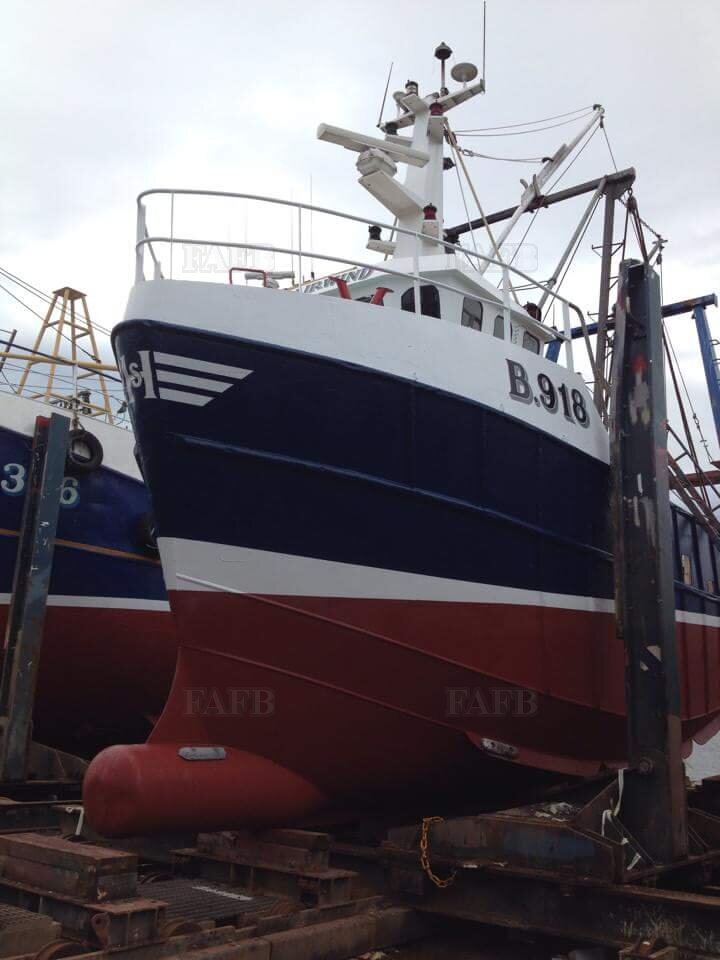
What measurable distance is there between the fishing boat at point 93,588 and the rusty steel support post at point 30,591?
0.82ft

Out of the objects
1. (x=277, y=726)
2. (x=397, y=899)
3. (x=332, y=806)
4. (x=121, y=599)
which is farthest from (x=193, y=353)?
(x=121, y=599)

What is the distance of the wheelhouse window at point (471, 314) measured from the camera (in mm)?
7289

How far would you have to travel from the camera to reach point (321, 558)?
498 centimetres

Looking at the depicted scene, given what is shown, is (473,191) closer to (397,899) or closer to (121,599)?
(121,599)

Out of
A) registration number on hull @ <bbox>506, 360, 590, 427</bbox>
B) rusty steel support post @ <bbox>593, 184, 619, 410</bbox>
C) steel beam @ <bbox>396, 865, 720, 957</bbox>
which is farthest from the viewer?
rusty steel support post @ <bbox>593, 184, 619, 410</bbox>

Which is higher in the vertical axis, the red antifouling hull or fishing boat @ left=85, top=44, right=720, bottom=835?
fishing boat @ left=85, top=44, right=720, bottom=835

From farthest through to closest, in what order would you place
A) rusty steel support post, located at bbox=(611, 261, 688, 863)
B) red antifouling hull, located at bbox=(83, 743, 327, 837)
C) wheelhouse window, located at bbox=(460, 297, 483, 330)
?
wheelhouse window, located at bbox=(460, 297, 483, 330) → rusty steel support post, located at bbox=(611, 261, 688, 863) → red antifouling hull, located at bbox=(83, 743, 327, 837)

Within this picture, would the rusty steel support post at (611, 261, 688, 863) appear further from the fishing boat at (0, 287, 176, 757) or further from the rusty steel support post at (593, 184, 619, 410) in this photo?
the fishing boat at (0, 287, 176, 757)

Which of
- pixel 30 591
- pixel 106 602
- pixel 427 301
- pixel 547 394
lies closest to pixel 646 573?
pixel 547 394

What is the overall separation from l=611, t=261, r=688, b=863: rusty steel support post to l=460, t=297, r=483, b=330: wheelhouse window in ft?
5.16

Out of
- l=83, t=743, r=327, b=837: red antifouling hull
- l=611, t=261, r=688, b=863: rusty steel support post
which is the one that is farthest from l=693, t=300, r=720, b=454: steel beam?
l=83, t=743, r=327, b=837: red antifouling hull

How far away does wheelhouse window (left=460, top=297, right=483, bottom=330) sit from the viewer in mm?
7289

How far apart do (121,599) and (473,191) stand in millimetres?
5273

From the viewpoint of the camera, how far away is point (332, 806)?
201 inches
